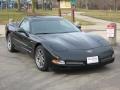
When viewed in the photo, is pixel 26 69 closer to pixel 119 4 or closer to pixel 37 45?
pixel 37 45

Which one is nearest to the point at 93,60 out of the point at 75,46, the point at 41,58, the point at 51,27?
the point at 75,46

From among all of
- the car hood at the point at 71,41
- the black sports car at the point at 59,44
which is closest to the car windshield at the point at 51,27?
the black sports car at the point at 59,44

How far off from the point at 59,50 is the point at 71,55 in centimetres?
31

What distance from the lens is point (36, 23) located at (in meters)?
9.72

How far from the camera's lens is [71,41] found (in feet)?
27.4

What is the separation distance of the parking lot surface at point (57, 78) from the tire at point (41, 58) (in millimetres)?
136

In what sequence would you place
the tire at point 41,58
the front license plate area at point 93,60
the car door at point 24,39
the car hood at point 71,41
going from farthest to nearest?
the car door at point 24,39, the tire at point 41,58, the car hood at point 71,41, the front license plate area at point 93,60

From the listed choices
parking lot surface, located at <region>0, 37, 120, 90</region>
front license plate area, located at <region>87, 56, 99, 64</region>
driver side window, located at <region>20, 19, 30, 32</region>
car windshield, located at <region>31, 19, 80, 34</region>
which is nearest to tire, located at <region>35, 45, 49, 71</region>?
parking lot surface, located at <region>0, 37, 120, 90</region>

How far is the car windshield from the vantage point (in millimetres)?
9359

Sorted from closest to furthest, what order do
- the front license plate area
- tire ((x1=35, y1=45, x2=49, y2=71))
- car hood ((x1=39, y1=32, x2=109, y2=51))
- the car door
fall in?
the front license plate area
car hood ((x1=39, y1=32, x2=109, y2=51))
tire ((x1=35, y1=45, x2=49, y2=71))
the car door

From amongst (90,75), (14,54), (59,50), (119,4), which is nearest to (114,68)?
(90,75)

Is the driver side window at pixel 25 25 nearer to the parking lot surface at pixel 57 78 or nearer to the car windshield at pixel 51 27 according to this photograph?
the car windshield at pixel 51 27

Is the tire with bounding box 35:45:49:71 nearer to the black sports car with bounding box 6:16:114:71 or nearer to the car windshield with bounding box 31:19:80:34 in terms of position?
the black sports car with bounding box 6:16:114:71

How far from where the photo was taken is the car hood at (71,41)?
8086 millimetres
